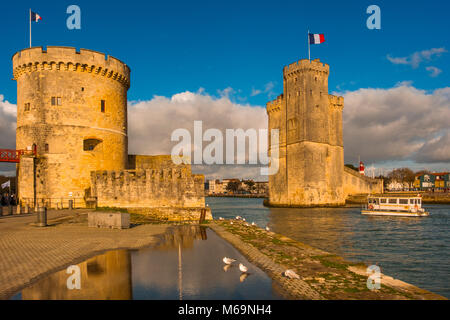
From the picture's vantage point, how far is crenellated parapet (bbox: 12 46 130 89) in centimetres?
2547

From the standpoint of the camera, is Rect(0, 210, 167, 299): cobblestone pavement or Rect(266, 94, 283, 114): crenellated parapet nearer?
Rect(0, 210, 167, 299): cobblestone pavement

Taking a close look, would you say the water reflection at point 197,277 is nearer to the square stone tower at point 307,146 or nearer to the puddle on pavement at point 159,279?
the puddle on pavement at point 159,279

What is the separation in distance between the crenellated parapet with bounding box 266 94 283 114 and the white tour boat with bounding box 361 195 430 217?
1120 inches

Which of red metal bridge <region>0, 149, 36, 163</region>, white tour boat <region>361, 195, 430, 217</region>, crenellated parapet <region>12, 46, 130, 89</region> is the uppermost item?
crenellated parapet <region>12, 46, 130, 89</region>

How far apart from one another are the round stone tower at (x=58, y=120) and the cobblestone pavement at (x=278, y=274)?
17585 millimetres

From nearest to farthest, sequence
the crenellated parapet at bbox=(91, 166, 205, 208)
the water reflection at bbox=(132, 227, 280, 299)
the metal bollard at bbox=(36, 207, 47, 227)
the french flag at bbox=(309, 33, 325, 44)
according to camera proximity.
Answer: the water reflection at bbox=(132, 227, 280, 299)
the metal bollard at bbox=(36, 207, 47, 227)
the crenellated parapet at bbox=(91, 166, 205, 208)
the french flag at bbox=(309, 33, 325, 44)

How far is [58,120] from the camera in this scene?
25797 millimetres

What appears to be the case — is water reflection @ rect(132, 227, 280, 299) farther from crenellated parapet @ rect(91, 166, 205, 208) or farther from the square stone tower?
the square stone tower

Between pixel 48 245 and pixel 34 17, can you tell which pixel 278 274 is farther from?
pixel 34 17

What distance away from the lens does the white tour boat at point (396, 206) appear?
3694 cm

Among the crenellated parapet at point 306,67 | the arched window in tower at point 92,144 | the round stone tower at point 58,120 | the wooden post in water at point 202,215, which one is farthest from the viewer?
the crenellated parapet at point 306,67

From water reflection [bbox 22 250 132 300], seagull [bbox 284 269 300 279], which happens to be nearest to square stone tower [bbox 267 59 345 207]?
seagull [bbox 284 269 300 279]

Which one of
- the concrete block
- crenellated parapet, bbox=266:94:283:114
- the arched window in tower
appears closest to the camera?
the concrete block

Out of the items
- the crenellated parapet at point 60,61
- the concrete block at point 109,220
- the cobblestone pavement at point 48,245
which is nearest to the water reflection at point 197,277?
the cobblestone pavement at point 48,245
